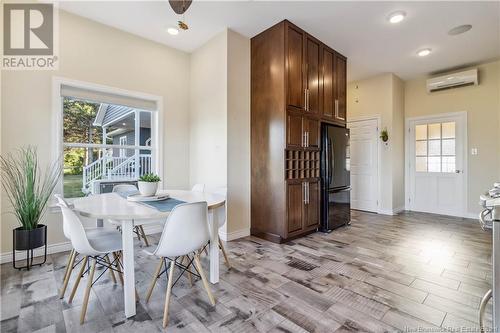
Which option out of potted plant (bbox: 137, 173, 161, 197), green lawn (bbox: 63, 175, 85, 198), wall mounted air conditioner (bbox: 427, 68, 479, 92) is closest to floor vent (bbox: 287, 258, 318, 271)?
potted plant (bbox: 137, 173, 161, 197)

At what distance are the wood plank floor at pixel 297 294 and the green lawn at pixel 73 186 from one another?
832 mm

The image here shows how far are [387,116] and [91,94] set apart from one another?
17.6 feet

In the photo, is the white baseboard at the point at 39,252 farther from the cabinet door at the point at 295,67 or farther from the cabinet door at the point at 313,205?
the cabinet door at the point at 295,67

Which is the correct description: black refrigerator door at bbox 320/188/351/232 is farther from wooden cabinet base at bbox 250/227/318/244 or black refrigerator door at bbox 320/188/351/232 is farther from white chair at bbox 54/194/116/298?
white chair at bbox 54/194/116/298

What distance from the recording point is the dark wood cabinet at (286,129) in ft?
10.7

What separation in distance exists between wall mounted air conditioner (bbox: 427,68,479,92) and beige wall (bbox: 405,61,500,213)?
170mm

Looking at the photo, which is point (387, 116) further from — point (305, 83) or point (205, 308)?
point (205, 308)

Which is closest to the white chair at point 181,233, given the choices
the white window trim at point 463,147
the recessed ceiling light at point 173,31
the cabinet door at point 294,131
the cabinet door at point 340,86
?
the cabinet door at point 294,131

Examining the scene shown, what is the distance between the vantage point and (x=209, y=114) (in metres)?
3.71

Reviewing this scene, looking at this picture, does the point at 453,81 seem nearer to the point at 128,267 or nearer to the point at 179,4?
the point at 179,4

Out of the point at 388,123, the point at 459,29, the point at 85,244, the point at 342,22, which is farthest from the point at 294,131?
the point at 388,123

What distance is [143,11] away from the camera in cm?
300

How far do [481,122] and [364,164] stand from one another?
215cm

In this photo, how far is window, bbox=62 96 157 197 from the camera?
10.4 feet
